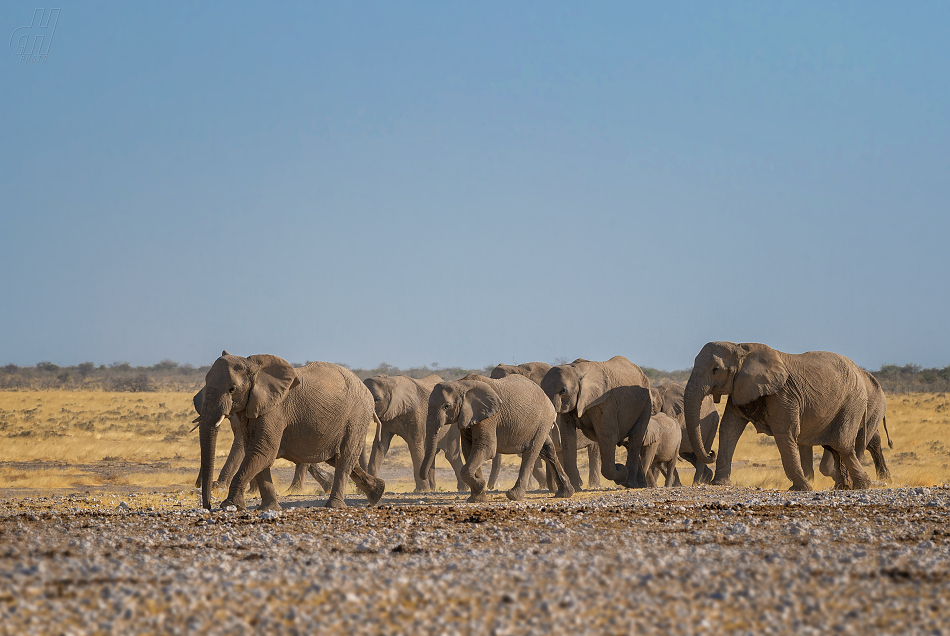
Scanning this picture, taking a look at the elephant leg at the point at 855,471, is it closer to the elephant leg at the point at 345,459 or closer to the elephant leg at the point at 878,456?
the elephant leg at the point at 878,456

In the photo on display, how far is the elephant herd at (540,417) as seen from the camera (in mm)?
15102

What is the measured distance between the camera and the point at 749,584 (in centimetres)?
755

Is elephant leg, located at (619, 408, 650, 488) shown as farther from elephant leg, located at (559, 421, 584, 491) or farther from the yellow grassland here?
the yellow grassland

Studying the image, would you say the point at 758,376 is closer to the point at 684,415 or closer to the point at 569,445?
the point at 684,415

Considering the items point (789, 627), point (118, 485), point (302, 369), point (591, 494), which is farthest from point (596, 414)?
point (789, 627)

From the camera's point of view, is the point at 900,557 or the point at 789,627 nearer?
the point at 789,627

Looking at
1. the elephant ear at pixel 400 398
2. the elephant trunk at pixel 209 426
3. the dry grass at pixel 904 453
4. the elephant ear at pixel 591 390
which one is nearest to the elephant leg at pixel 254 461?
the elephant trunk at pixel 209 426

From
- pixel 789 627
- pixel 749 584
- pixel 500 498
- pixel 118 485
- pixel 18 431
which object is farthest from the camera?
pixel 18 431

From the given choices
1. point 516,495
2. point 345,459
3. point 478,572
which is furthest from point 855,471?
point 478,572

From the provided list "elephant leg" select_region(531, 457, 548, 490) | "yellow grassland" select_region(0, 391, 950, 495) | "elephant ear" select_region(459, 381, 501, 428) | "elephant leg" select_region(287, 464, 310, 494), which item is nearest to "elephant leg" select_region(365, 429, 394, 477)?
"yellow grassland" select_region(0, 391, 950, 495)

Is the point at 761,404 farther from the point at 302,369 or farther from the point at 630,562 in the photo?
the point at 630,562

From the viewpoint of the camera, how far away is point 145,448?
127 ft

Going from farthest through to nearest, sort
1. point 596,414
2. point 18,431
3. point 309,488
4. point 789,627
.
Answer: point 18,431 < point 309,488 < point 596,414 < point 789,627

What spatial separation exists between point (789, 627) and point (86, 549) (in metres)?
6.97
